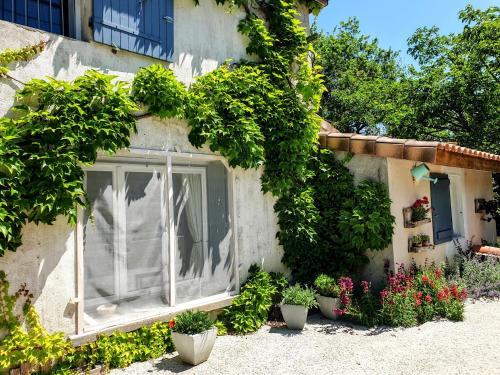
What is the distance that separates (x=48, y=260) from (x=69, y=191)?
0.91 m

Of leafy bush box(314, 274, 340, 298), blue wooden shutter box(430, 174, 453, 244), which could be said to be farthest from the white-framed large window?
blue wooden shutter box(430, 174, 453, 244)

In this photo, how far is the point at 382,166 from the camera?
732 centimetres

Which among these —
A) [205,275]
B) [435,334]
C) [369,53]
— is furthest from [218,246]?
[369,53]

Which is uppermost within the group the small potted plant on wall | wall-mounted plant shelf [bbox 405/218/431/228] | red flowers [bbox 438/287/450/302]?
the small potted plant on wall

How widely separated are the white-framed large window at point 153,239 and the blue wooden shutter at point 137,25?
167cm

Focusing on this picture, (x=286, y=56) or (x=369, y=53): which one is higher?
(x=369, y=53)

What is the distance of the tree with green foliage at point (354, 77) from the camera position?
77.6ft

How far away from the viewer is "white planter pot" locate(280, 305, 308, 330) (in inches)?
244

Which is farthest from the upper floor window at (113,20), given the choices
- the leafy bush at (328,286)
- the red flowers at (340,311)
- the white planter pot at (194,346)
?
the red flowers at (340,311)

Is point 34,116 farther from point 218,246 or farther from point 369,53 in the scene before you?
point 369,53

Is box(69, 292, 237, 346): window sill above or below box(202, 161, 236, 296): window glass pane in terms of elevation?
below

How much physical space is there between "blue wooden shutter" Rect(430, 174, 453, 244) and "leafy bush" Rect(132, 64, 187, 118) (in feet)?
21.0

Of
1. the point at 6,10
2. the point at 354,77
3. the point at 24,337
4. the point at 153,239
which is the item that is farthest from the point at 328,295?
the point at 354,77

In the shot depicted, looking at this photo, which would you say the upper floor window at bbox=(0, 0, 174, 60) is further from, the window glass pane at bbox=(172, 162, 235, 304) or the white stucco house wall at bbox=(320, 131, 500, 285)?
the white stucco house wall at bbox=(320, 131, 500, 285)
